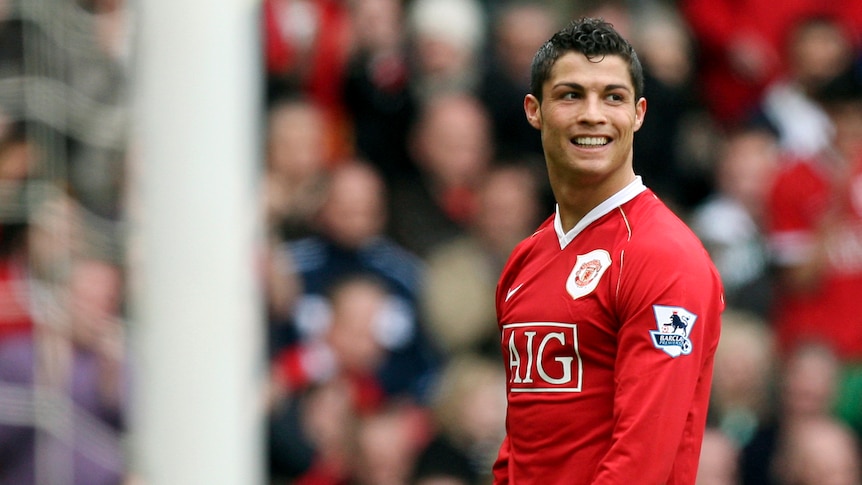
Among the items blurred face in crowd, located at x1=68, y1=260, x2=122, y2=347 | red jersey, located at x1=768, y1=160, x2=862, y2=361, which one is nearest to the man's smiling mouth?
blurred face in crowd, located at x1=68, y1=260, x2=122, y2=347

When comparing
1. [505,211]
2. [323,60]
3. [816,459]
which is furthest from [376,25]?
[816,459]

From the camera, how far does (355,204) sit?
5566 millimetres

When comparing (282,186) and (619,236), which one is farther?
(282,186)

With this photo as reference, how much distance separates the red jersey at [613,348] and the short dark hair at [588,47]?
24cm

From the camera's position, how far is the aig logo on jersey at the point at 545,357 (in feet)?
8.57

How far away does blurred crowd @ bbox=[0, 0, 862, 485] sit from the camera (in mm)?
5426

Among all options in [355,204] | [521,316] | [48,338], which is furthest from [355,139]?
[521,316]

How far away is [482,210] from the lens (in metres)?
5.80

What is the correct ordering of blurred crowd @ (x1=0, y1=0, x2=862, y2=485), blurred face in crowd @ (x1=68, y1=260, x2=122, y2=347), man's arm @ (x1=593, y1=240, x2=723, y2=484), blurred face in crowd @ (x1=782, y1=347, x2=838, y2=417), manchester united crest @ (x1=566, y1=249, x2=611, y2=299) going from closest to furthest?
man's arm @ (x1=593, y1=240, x2=723, y2=484) → manchester united crest @ (x1=566, y1=249, x2=611, y2=299) → blurred face in crowd @ (x1=68, y1=260, x2=122, y2=347) → blurred crowd @ (x1=0, y1=0, x2=862, y2=485) → blurred face in crowd @ (x1=782, y1=347, x2=838, y2=417)

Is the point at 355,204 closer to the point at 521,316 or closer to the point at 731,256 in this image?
the point at 731,256

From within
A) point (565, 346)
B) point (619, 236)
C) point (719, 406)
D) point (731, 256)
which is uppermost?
point (619, 236)

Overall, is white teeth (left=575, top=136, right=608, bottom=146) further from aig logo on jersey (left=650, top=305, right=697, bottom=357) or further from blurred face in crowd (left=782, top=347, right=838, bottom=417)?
blurred face in crowd (left=782, top=347, right=838, bottom=417)

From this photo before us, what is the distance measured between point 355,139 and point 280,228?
592mm

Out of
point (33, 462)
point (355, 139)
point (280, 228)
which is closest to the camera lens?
point (33, 462)
